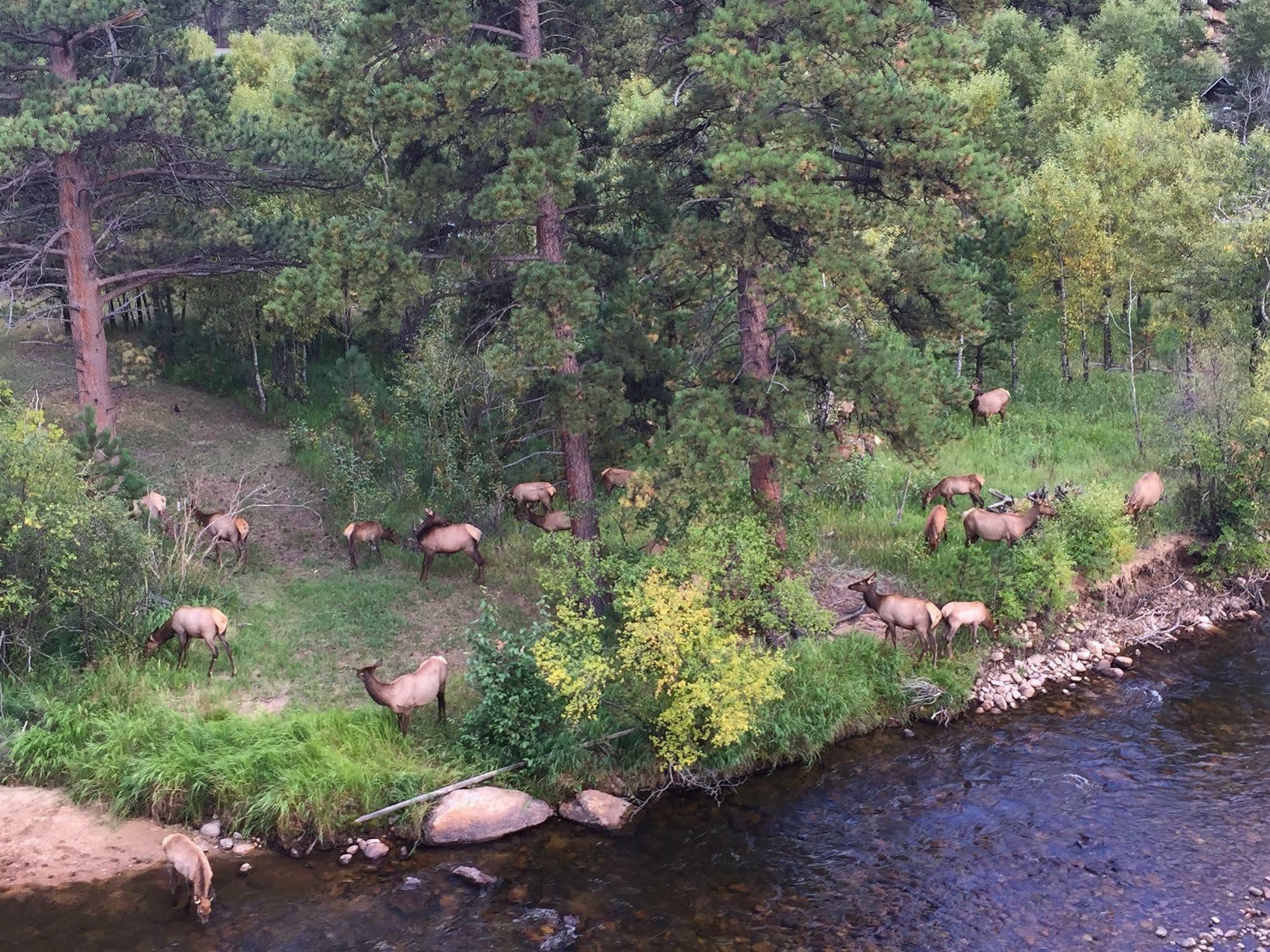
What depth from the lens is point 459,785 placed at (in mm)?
15109

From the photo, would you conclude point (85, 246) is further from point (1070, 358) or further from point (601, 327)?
point (1070, 358)

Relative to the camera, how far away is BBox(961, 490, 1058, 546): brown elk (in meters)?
20.7

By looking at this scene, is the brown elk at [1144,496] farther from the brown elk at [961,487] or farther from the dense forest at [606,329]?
the brown elk at [961,487]

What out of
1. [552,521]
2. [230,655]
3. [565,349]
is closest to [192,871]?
[230,655]

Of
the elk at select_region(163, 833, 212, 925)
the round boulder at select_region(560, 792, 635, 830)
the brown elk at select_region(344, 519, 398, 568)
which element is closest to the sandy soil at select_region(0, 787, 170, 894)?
the elk at select_region(163, 833, 212, 925)

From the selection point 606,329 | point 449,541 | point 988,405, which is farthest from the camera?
point 988,405

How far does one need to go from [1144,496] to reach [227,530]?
19.4 m

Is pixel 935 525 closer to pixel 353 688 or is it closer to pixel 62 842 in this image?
pixel 353 688

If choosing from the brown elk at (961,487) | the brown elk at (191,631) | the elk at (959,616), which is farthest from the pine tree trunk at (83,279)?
the brown elk at (961,487)

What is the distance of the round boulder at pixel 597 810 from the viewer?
49.6 ft

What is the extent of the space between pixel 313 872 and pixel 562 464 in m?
11.0

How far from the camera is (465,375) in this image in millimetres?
23156

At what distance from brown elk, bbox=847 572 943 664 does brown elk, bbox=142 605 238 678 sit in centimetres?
1095

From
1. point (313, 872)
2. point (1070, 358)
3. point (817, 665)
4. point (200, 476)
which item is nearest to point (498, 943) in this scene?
point (313, 872)
